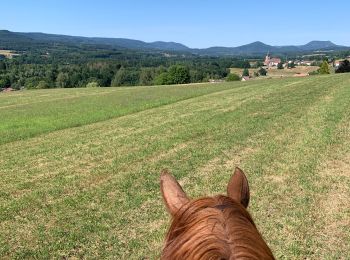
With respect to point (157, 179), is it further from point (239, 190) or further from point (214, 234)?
point (214, 234)

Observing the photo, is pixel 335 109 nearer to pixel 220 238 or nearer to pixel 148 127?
pixel 148 127

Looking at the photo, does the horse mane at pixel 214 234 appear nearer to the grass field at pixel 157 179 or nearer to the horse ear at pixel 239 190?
the horse ear at pixel 239 190

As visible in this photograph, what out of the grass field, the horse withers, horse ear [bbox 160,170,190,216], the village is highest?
the horse withers

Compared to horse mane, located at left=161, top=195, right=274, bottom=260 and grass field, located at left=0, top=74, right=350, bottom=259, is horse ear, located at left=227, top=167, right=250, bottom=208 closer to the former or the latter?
horse mane, located at left=161, top=195, right=274, bottom=260

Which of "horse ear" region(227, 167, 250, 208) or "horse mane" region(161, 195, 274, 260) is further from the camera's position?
"horse ear" region(227, 167, 250, 208)

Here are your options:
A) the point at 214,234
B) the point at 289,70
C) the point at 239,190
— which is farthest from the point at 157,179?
the point at 289,70

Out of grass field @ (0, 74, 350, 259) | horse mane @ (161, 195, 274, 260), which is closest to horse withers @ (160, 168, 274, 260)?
horse mane @ (161, 195, 274, 260)

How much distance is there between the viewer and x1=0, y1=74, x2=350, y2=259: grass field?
6.02 m

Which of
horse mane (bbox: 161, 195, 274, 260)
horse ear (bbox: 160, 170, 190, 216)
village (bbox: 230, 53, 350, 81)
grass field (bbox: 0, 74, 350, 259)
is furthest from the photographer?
village (bbox: 230, 53, 350, 81)

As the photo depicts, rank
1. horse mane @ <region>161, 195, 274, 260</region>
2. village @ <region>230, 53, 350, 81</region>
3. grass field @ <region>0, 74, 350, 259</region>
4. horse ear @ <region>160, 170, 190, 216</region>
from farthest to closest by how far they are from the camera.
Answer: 1. village @ <region>230, 53, 350, 81</region>
2. grass field @ <region>0, 74, 350, 259</region>
3. horse ear @ <region>160, 170, 190, 216</region>
4. horse mane @ <region>161, 195, 274, 260</region>

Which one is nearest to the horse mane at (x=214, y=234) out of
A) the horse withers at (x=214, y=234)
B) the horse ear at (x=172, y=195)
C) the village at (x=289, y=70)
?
the horse withers at (x=214, y=234)

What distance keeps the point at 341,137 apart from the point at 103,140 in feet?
24.3

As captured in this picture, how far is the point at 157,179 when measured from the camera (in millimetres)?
9125

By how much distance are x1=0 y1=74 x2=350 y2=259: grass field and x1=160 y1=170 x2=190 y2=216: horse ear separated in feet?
13.1
